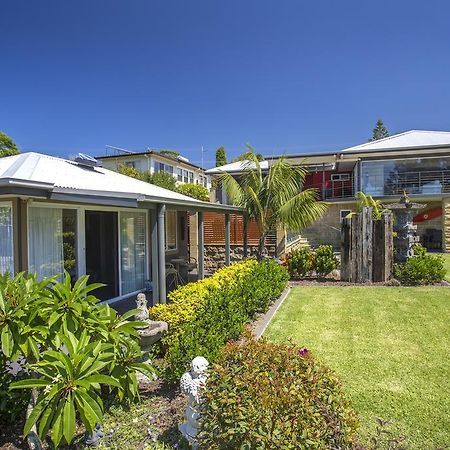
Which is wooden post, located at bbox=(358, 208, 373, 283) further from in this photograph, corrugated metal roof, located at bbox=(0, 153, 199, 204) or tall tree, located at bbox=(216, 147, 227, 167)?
tall tree, located at bbox=(216, 147, 227, 167)

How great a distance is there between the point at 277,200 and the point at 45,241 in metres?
8.18

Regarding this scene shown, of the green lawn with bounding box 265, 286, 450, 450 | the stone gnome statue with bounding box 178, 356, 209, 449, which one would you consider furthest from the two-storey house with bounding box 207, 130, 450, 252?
the stone gnome statue with bounding box 178, 356, 209, 449

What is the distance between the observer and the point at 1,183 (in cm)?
521

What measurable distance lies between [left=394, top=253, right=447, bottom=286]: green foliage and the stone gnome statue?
34.0 feet

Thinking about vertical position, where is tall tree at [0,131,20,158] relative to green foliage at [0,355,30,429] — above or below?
above

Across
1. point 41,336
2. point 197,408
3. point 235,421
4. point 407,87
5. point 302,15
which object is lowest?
point 197,408

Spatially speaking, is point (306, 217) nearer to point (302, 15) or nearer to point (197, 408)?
point (302, 15)

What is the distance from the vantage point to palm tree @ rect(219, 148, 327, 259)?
13.0m

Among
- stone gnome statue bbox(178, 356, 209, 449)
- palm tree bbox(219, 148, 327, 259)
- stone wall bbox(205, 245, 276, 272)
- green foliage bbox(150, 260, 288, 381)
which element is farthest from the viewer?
stone wall bbox(205, 245, 276, 272)

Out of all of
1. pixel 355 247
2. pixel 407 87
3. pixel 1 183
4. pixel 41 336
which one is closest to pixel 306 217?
pixel 355 247

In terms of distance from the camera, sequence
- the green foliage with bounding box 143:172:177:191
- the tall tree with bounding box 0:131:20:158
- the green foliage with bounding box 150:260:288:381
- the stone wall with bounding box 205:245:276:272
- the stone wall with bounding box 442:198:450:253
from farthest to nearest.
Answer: the tall tree with bounding box 0:131:20:158, the green foliage with bounding box 143:172:177:191, the stone wall with bounding box 442:198:450:253, the stone wall with bounding box 205:245:276:272, the green foliage with bounding box 150:260:288:381

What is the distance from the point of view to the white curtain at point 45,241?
709 cm

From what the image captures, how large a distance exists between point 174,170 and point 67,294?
118ft

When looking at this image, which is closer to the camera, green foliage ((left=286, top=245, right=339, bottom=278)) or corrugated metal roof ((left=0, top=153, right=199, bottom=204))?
corrugated metal roof ((left=0, top=153, right=199, bottom=204))
